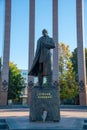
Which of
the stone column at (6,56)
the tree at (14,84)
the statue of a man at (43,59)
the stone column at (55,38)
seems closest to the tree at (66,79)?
the stone column at (55,38)

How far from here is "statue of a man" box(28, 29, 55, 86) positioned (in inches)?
420

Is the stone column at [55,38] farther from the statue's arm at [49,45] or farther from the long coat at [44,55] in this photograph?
the statue's arm at [49,45]

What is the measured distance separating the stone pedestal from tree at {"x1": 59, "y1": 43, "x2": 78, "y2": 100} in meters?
23.1

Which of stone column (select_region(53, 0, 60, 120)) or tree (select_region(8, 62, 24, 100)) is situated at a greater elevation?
stone column (select_region(53, 0, 60, 120))

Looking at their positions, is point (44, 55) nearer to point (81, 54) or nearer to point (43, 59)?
point (43, 59)

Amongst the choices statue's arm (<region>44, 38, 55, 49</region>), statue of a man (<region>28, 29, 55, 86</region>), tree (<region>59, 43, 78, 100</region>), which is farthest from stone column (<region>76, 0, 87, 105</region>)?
statue's arm (<region>44, 38, 55, 49</region>)

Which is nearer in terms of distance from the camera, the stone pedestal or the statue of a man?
the stone pedestal

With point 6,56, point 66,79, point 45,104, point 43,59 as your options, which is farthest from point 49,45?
point 66,79

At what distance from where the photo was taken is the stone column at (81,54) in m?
30.7

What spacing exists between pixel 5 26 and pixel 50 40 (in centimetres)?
2350

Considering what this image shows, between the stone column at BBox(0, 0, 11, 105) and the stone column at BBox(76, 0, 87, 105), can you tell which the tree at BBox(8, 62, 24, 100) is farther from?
the stone column at BBox(76, 0, 87, 105)

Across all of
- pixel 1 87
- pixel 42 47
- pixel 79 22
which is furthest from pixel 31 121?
pixel 79 22

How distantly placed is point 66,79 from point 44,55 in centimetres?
2340

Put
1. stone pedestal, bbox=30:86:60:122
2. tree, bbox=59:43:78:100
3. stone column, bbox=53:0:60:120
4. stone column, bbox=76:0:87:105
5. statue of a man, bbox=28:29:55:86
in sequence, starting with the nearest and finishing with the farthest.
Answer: stone pedestal, bbox=30:86:60:122 → statue of a man, bbox=28:29:55:86 → stone column, bbox=76:0:87:105 → stone column, bbox=53:0:60:120 → tree, bbox=59:43:78:100
